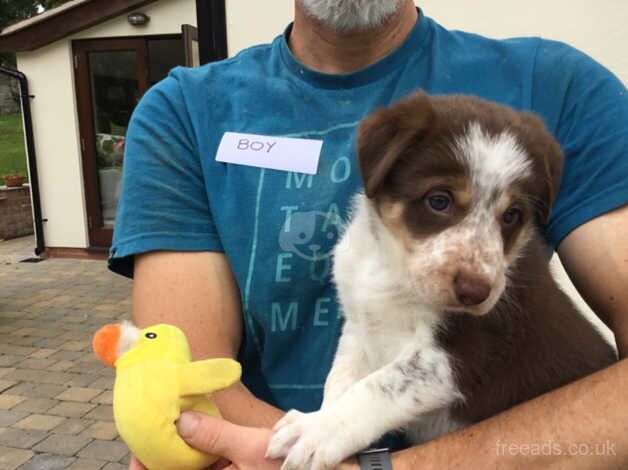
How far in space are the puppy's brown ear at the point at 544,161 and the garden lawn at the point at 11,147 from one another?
17.5 metres

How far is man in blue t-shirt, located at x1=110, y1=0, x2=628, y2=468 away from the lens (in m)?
2.12

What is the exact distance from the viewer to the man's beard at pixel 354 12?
7.42 ft

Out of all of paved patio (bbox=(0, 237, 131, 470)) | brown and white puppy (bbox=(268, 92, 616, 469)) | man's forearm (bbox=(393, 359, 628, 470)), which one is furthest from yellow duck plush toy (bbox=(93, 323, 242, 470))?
A: paved patio (bbox=(0, 237, 131, 470))

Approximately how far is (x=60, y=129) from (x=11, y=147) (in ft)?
43.2

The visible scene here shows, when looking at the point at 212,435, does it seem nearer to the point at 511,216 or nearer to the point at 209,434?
the point at 209,434

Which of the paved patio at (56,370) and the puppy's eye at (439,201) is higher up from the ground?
the puppy's eye at (439,201)

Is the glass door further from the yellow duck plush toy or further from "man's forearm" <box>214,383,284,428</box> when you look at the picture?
the yellow duck plush toy

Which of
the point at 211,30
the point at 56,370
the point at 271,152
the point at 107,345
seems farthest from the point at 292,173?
the point at 56,370

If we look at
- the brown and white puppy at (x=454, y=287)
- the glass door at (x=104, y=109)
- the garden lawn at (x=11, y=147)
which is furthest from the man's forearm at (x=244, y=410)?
the garden lawn at (x=11, y=147)

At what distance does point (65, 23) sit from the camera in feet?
35.4

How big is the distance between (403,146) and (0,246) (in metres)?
13.5

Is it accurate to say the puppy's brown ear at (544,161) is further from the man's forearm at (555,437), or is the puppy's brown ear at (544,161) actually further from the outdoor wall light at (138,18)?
the outdoor wall light at (138,18)

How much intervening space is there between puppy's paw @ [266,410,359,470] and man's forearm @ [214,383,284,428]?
1.00 feet

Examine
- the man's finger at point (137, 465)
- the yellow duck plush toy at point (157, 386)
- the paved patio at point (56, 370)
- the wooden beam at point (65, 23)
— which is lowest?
the paved patio at point (56, 370)
